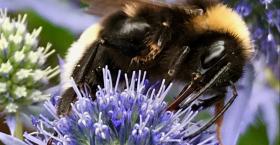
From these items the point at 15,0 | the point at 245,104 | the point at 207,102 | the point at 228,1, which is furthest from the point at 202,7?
the point at 15,0

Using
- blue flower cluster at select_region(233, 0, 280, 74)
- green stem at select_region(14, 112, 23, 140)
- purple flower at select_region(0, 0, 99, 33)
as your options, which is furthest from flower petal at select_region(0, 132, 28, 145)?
blue flower cluster at select_region(233, 0, 280, 74)

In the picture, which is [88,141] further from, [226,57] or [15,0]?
[15,0]

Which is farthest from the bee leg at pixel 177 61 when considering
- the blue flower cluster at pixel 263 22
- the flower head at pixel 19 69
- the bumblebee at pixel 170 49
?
the blue flower cluster at pixel 263 22

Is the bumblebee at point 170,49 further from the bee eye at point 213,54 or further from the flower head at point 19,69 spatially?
the flower head at point 19,69

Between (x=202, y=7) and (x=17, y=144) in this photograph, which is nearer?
(x=17, y=144)

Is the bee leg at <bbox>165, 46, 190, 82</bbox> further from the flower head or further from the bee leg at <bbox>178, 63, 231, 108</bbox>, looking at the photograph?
the flower head
